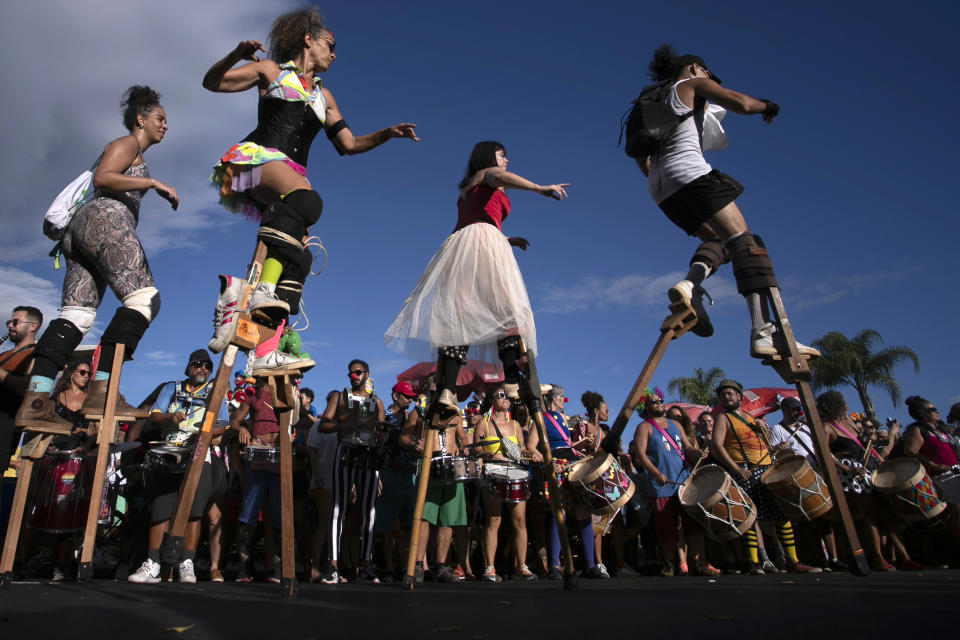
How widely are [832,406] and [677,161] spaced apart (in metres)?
5.08

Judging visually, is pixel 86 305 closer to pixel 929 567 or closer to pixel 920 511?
pixel 920 511

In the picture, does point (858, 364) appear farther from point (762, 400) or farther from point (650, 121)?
point (650, 121)

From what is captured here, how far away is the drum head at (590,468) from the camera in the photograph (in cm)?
475

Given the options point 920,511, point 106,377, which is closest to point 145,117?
point 106,377

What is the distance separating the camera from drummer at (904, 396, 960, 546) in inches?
247

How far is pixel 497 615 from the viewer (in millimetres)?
2045

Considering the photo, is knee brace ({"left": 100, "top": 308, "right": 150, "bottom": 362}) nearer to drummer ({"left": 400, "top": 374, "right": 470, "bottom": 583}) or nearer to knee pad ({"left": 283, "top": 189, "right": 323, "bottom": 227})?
knee pad ({"left": 283, "top": 189, "right": 323, "bottom": 227})

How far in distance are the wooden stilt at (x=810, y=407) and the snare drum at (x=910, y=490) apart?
9.61ft

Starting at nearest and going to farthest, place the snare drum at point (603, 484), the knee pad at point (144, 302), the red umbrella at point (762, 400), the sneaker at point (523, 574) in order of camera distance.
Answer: the knee pad at point (144, 302) → the snare drum at point (603, 484) → the sneaker at point (523, 574) → the red umbrella at point (762, 400)

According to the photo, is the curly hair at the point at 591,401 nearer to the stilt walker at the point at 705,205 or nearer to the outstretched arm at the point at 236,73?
the stilt walker at the point at 705,205

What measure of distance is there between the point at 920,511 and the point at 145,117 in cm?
693

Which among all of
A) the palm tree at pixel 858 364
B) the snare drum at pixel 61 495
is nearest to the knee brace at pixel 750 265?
the snare drum at pixel 61 495

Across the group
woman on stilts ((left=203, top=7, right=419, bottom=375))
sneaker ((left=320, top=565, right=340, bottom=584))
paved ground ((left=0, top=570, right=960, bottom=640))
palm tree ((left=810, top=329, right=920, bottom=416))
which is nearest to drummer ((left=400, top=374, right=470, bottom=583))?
sneaker ((left=320, top=565, right=340, bottom=584))

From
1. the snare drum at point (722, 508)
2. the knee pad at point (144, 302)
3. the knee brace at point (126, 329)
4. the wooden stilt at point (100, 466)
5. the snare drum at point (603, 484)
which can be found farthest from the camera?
the snare drum at point (722, 508)
